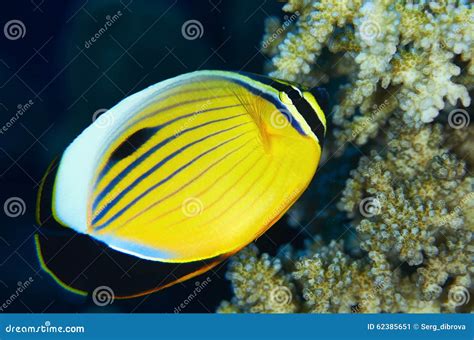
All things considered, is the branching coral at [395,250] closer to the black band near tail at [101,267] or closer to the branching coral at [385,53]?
the branching coral at [385,53]

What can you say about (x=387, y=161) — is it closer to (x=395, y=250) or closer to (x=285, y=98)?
(x=395, y=250)

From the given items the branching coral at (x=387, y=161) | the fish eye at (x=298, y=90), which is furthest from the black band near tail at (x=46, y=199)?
the fish eye at (x=298, y=90)

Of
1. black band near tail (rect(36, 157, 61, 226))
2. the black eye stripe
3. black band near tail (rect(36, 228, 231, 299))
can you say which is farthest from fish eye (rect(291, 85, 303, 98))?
black band near tail (rect(36, 157, 61, 226))

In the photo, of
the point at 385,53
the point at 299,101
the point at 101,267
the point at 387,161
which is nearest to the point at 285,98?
the point at 299,101
